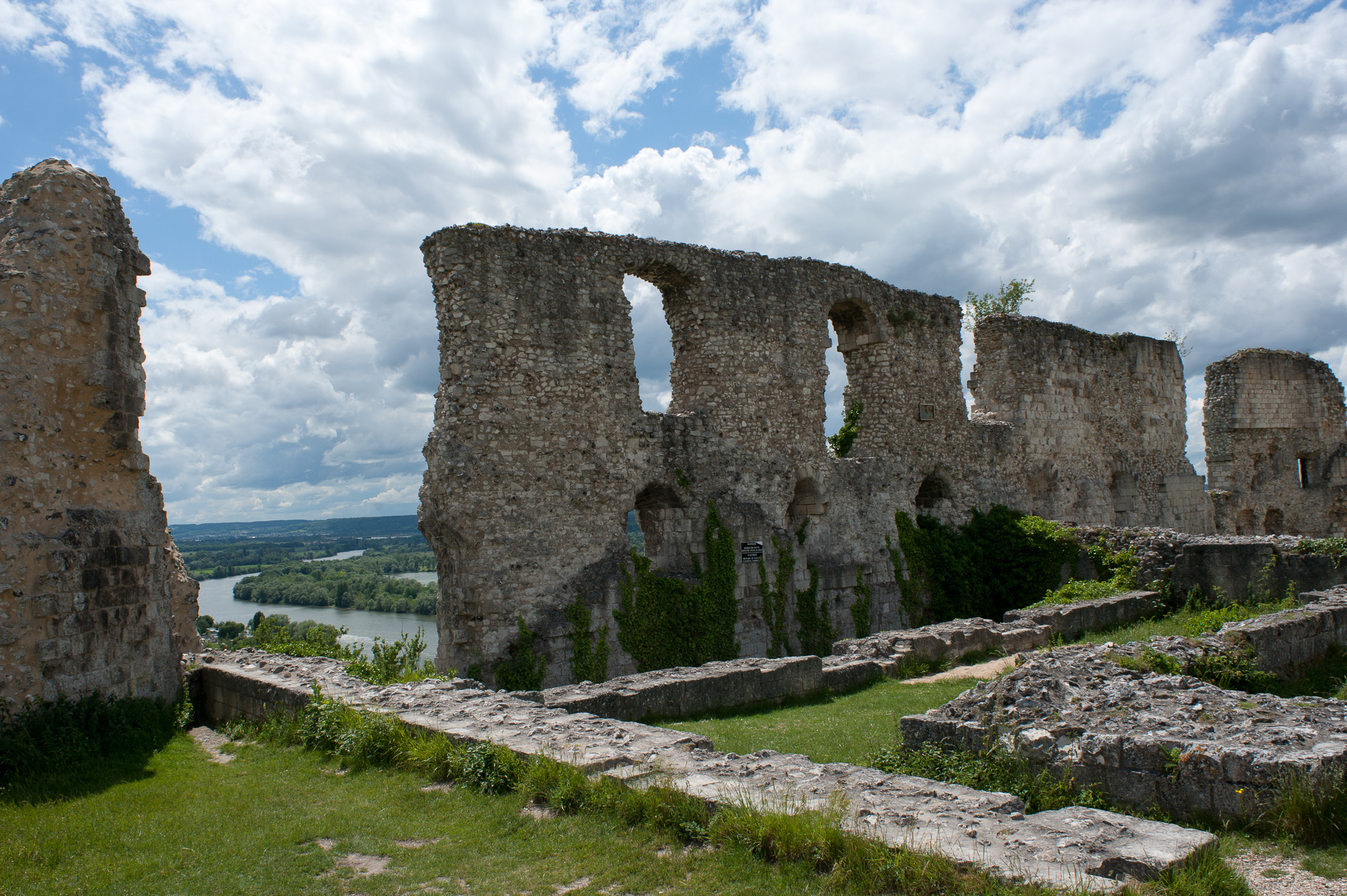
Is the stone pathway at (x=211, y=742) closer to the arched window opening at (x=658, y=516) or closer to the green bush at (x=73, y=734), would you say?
the green bush at (x=73, y=734)

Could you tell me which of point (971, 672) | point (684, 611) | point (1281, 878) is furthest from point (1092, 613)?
point (1281, 878)

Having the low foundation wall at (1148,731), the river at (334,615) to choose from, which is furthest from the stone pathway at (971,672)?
the river at (334,615)

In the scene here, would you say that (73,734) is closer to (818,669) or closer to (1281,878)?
(818,669)

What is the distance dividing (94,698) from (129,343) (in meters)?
3.43

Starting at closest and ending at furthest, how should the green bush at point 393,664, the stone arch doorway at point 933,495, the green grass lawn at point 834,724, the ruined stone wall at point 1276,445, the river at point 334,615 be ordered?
the green grass lawn at point 834,724
the green bush at point 393,664
the stone arch doorway at point 933,495
the ruined stone wall at point 1276,445
the river at point 334,615

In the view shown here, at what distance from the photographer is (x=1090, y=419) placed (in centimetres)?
2258

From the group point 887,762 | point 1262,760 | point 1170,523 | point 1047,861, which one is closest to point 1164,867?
point 1047,861

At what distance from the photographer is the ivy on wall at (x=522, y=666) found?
12109mm

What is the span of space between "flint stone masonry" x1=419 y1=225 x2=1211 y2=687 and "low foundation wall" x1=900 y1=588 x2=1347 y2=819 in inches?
290

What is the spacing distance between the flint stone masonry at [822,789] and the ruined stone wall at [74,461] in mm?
1540

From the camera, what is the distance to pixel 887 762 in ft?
20.6

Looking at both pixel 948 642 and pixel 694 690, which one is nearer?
pixel 694 690

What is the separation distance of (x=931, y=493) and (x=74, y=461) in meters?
16.3

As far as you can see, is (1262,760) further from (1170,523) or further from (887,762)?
(1170,523)
